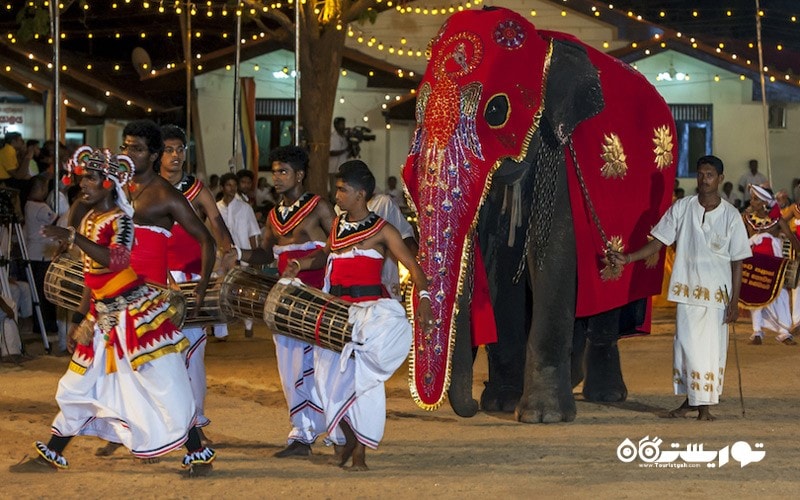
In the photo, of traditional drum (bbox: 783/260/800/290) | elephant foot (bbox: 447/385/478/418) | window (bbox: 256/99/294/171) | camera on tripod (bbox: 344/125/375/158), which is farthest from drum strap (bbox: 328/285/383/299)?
window (bbox: 256/99/294/171)

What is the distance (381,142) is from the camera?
26.6 meters

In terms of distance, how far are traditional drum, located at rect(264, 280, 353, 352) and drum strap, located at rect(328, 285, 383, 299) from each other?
118 millimetres

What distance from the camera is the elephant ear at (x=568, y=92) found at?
32.0 ft

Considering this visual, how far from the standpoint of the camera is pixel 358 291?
26.3 feet

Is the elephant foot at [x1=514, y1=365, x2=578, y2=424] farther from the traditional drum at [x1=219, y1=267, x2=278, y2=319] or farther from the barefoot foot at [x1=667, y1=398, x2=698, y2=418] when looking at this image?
the traditional drum at [x1=219, y1=267, x2=278, y2=319]

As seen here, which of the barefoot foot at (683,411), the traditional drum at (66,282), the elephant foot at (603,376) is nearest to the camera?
the traditional drum at (66,282)

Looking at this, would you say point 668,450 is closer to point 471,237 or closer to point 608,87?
point 471,237

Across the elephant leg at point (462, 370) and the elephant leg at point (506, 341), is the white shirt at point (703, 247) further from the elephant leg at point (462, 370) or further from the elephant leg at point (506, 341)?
the elephant leg at point (462, 370)

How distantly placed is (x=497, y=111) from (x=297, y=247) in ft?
5.75

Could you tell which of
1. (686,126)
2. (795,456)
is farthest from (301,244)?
(686,126)

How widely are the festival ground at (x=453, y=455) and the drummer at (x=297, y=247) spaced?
10.0 inches

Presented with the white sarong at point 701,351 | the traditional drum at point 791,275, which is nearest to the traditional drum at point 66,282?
the white sarong at point 701,351

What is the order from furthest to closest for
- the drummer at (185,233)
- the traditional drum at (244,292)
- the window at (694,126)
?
the window at (694,126)
the drummer at (185,233)
the traditional drum at (244,292)

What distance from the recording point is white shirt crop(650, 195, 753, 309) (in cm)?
988
